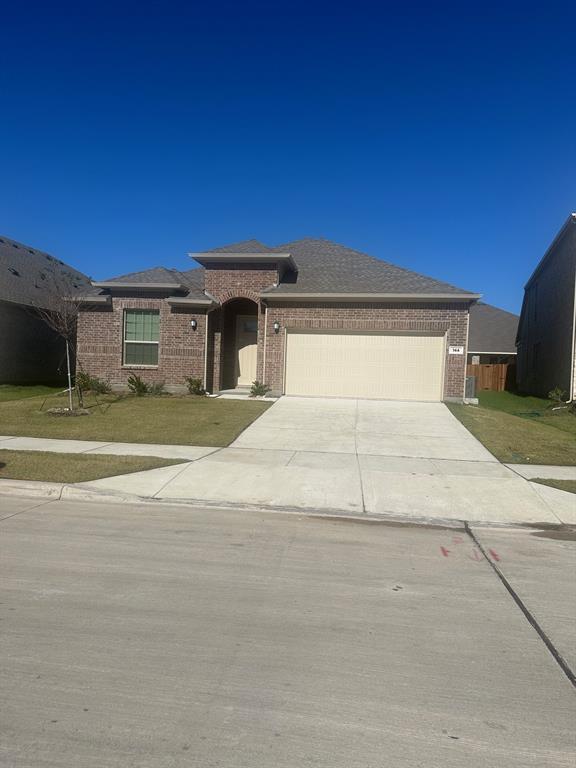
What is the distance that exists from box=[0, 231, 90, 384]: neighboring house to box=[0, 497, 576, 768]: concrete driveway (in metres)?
17.9

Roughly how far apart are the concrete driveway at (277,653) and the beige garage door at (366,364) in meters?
11.4

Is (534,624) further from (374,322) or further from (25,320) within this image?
(25,320)

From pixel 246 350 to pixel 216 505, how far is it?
12.5m

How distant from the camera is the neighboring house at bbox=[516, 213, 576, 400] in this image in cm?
2005

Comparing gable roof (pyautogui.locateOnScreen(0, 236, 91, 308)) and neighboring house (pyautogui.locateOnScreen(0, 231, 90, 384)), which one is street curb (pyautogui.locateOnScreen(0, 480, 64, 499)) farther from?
neighboring house (pyautogui.locateOnScreen(0, 231, 90, 384))

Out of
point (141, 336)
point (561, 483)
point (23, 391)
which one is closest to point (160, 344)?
point (141, 336)

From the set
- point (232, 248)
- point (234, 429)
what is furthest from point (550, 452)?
point (232, 248)

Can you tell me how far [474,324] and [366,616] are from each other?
4070 cm

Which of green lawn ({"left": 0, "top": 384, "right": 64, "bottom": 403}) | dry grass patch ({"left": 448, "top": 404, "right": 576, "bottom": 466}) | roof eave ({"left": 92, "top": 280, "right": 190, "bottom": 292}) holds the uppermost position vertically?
roof eave ({"left": 92, "top": 280, "right": 190, "bottom": 292})

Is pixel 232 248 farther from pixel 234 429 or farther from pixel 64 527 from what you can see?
pixel 64 527

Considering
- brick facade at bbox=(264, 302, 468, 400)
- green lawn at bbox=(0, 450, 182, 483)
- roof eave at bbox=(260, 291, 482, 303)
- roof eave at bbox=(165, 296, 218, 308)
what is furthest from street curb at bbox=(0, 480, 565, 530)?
roof eave at bbox=(260, 291, 482, 303)

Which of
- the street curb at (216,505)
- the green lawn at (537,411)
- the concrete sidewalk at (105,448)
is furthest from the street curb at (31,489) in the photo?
the green lawn at (537,411)

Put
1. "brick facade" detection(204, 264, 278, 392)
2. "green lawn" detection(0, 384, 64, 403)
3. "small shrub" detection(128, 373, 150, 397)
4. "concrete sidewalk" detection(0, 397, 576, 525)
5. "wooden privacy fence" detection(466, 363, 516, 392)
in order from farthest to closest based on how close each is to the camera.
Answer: "wooden privacy fence" detection(466, 363, 516, 392) < "green lawn" detection(0, 384, 64, 403) < "brick facade" detection(204, 264, 278, 392) < "small shrub" detection(128, 373, 150, 397) < "concrete sidewalk" detection(0, 397, 576, 525)

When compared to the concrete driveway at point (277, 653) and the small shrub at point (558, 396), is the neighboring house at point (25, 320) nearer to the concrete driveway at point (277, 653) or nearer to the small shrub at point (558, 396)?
the small shrub at point (558, 396)
